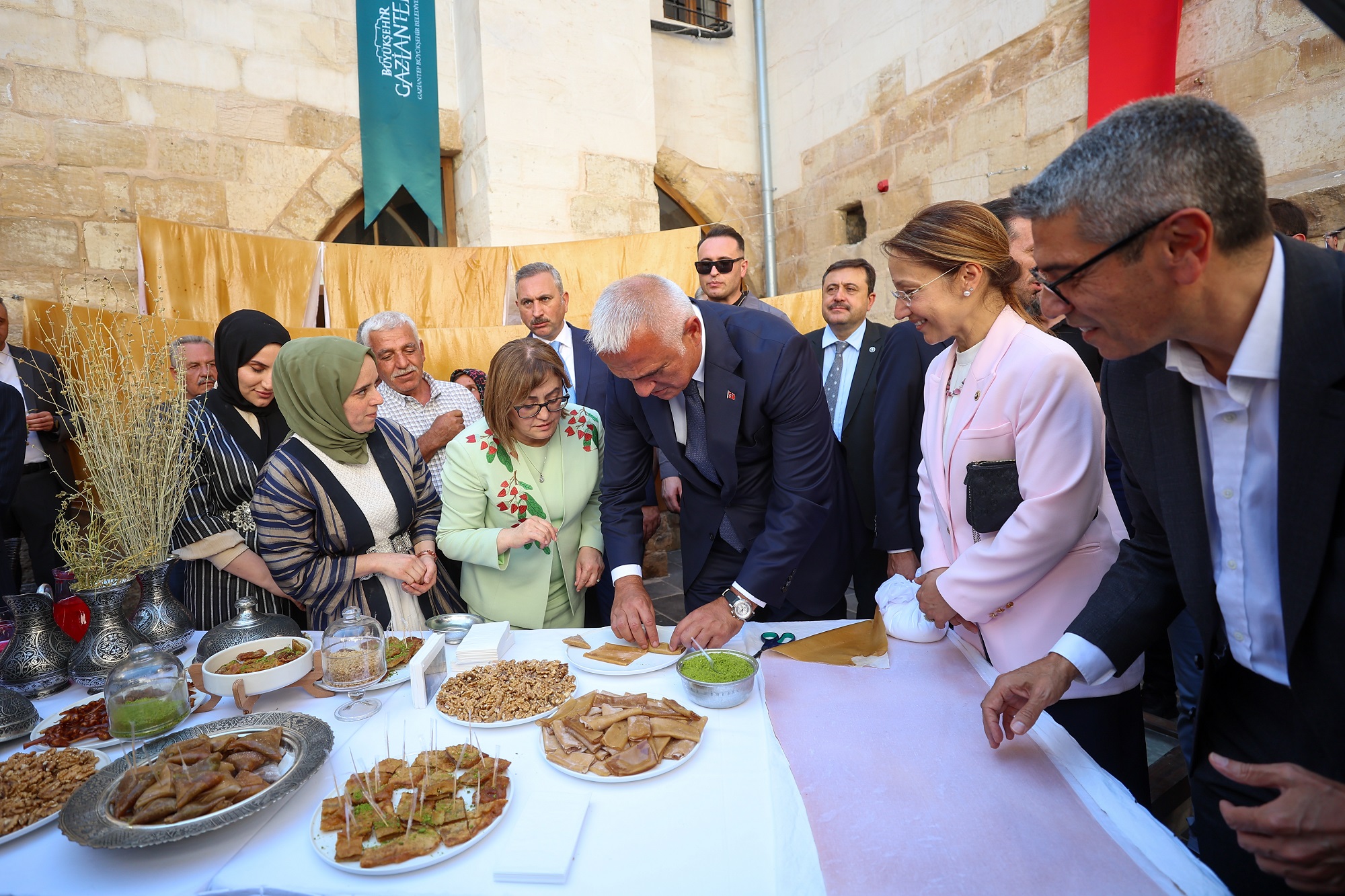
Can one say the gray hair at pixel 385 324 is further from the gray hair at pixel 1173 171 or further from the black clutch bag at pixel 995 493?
the gray hair at pixel 1173 171

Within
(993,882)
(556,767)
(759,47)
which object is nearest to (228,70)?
(759,47)

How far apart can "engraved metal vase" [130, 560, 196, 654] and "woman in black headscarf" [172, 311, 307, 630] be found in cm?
21

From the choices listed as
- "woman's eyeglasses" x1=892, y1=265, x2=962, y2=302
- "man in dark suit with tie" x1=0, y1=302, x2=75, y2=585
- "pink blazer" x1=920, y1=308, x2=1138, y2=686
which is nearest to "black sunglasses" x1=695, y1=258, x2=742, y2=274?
"woman's eyeglasses" x1=892, y1=265, x2=962, y2=302

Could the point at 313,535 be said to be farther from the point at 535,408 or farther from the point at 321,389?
the point at 535,408

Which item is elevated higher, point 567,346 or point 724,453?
point 567,346

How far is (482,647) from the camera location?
169 cm

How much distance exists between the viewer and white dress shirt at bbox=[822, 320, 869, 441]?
3.37 metres

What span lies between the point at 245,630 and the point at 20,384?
3.40 metres

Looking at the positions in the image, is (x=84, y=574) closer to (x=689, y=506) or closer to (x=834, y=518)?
(x=689, y=506)

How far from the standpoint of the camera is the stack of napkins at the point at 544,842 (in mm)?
979

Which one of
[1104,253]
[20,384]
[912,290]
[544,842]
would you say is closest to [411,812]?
[544,842]

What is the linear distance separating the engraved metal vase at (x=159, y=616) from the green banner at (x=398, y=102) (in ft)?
15.2

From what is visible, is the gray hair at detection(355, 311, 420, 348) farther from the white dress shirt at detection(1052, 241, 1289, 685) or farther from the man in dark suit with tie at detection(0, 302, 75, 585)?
the white dress shirt at detection(1052, 241, 1289, 685)

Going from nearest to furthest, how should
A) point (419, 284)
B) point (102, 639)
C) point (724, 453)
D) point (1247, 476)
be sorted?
point (1247, 476)
point (102, 639)
point (724, 453)
point (419, 284)
